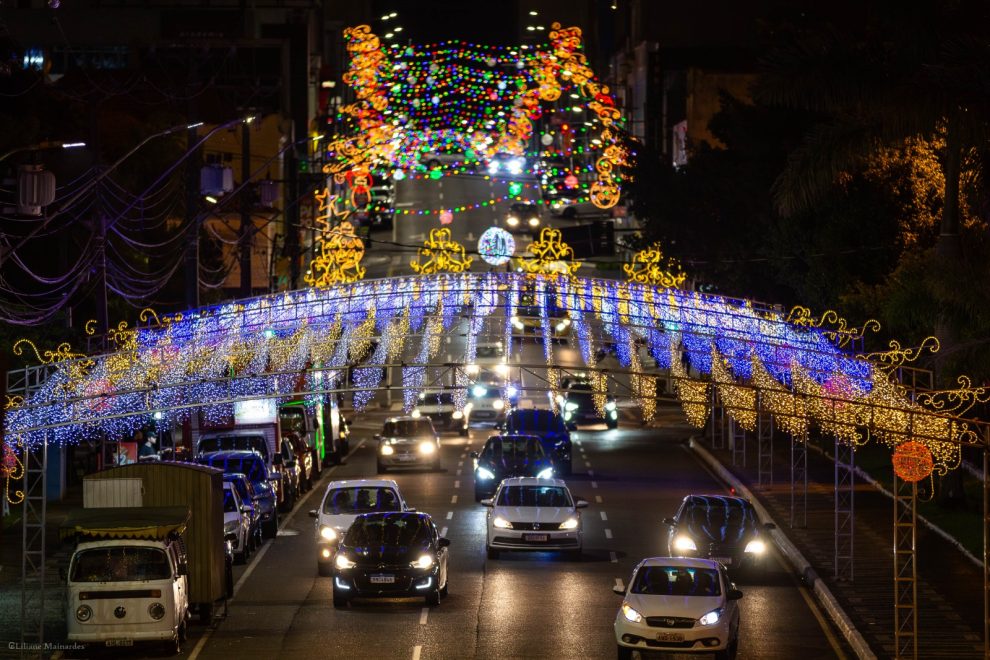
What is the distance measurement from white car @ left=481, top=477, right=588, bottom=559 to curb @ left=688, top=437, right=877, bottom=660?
4148mm

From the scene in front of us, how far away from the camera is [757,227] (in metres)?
58.8

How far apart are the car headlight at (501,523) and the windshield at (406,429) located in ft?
54.7

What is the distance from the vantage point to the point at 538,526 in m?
32.3

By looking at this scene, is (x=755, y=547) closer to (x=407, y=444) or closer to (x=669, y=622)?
(x=669, y=622)

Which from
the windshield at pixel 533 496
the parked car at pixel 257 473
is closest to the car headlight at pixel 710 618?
the windshield at pixel 533 496

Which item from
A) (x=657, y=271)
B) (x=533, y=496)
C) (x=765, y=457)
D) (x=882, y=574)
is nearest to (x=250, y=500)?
(x=533, y=496)

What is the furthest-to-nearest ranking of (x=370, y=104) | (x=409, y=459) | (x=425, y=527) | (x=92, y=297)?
(x=370, y=104), (x=92, y=297), (x=409, y=459), (x=425, y=527)

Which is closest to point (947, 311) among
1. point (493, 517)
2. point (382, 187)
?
point (493, 517)

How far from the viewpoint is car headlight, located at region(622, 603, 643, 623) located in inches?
879

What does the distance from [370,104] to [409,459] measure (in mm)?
24538

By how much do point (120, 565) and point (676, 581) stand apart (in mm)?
7382

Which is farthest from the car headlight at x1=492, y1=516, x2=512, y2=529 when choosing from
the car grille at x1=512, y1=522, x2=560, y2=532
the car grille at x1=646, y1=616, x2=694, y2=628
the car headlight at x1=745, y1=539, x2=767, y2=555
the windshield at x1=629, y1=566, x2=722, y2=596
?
the car grille at x1=646, y1=616, x2=694, y2=628

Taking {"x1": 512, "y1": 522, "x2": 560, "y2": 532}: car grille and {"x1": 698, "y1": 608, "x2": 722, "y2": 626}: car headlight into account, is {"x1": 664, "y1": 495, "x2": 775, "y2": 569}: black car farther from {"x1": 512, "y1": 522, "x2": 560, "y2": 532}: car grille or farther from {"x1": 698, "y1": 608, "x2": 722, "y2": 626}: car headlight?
{"x1": 698, "y1": 608, "x2": 722, "y2": 626}: car headlight

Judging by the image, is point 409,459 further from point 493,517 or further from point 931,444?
point 931,444
